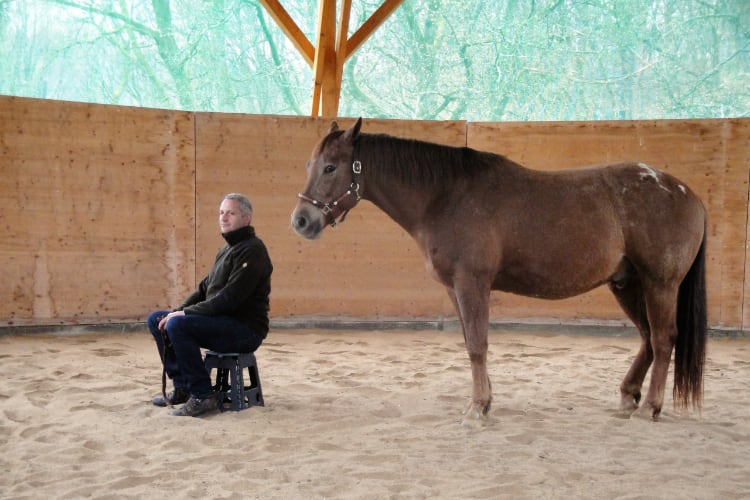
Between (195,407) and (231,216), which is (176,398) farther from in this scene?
(231,216)

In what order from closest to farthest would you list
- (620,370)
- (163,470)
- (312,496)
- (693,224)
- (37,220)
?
(312,496) → (163,470) → (693,224) → (620,370) → (37,220)

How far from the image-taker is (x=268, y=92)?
1361 centimetres

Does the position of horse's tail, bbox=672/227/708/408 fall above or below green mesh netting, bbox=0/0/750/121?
below

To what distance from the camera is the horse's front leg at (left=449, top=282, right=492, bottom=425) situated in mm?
3688

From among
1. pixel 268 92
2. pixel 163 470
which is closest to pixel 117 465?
pixel 163 470

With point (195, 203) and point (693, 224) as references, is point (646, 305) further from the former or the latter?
point (195, 203)

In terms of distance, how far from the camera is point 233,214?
3.78 meters

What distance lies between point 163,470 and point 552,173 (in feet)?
9.05

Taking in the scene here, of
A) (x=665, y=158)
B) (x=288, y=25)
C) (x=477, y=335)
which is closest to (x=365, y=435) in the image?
(x=477, y=335)

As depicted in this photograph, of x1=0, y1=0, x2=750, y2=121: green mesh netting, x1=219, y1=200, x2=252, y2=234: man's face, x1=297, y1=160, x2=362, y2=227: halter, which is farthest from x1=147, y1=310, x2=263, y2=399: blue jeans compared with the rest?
x1=0, y1=0, x2=750, y2=121: green mesh netting

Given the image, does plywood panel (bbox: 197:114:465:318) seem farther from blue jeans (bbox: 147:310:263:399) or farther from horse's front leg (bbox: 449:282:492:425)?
horse's front leg (bbox: 449:282:492:425)

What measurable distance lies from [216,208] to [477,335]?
3899mm

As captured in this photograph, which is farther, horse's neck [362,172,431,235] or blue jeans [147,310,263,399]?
horse's neck [362,172,431,235]

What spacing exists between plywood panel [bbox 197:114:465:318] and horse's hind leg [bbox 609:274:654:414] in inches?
117
